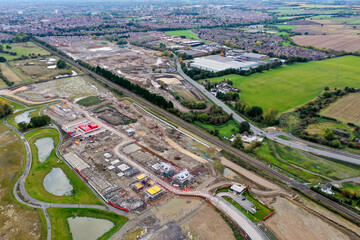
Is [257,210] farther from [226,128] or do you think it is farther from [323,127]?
[323,127]

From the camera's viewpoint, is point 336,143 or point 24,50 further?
point 24,50

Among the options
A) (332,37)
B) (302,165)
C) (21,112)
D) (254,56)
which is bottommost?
(21,112)

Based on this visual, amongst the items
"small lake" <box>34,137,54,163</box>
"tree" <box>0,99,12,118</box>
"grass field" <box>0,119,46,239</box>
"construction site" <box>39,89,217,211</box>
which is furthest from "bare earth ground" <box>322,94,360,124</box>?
"tree" <box>0,99,12,118</box>

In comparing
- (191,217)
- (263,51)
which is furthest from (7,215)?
(263,51)

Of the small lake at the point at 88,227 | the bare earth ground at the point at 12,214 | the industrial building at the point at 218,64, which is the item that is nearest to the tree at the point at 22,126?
the bare earth ground at the point at 12,214

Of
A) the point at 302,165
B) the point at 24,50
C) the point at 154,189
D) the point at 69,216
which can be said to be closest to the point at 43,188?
the point at 69,216

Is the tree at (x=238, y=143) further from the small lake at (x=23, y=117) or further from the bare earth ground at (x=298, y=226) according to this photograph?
the small lake at (x=23, y=117)
